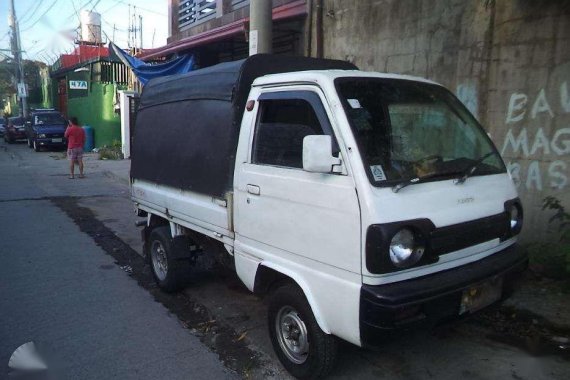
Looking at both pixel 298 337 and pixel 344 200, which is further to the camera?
pixel 298 337

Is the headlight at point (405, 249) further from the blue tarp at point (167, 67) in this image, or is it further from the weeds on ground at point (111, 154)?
the weeds on ground at point (111, 154)

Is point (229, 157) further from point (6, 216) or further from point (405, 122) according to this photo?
point (6, 216)

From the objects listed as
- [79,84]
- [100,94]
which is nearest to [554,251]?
[100,94]

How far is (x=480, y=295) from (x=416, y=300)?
0.67m

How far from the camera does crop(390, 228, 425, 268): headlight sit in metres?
2.69

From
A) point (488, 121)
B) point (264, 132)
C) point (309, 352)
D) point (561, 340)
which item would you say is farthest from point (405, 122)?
point (488, 121)

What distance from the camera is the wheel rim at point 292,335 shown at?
10.5 ft

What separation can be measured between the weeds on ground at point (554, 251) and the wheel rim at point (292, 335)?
2.77 metres

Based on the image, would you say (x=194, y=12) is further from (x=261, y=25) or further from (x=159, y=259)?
(x=159, y=259)

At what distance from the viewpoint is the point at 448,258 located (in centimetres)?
293

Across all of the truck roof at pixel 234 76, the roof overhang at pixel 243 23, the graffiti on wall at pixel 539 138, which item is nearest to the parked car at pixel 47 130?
the roof overhang at pixel 243 23

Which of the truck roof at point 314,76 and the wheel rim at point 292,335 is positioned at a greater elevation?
the truck roof at point 314,76

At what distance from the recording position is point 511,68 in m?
5.43

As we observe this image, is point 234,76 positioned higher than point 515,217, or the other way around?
point 234,76
